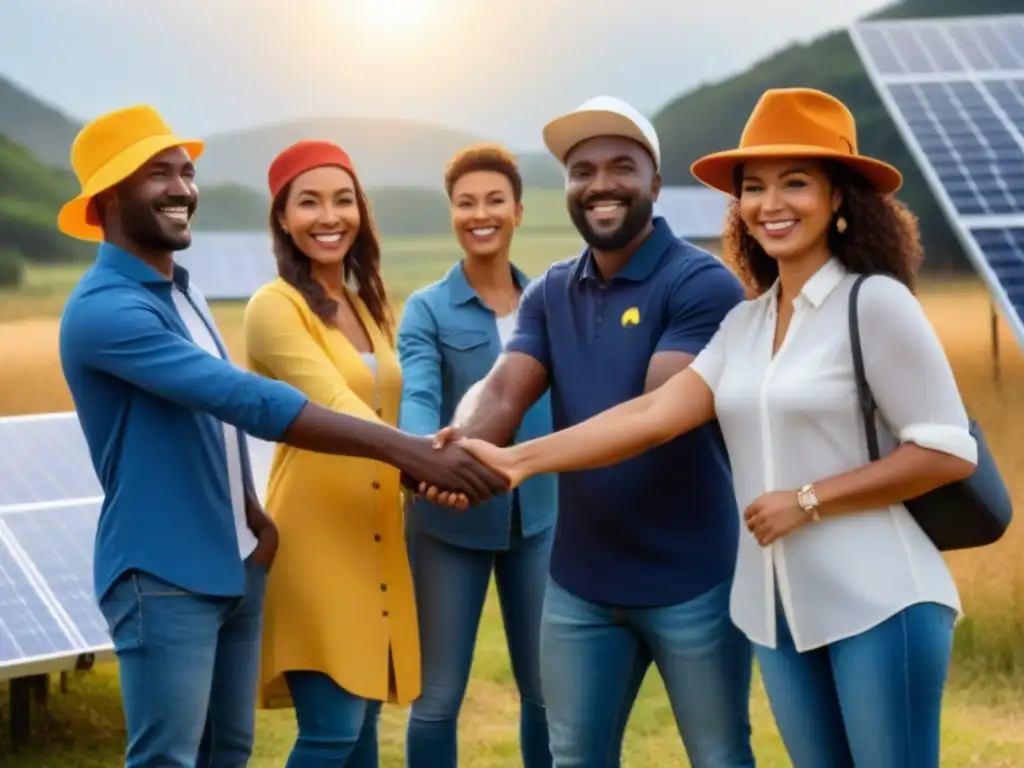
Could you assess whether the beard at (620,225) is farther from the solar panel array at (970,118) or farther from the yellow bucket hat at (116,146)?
the solar panel array at (970,118)

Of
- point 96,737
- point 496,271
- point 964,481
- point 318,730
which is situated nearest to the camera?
point 964,481

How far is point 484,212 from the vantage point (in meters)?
4.24

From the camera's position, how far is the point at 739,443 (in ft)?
9.53

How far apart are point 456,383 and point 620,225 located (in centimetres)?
102

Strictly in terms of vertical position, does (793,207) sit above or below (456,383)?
above

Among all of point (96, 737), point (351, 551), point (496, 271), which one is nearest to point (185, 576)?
point (351, 551)

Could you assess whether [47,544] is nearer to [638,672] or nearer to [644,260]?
[638,672]

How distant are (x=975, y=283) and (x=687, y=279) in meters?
9.94

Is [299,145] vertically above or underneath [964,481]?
above

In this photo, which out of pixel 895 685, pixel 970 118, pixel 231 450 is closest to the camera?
pixel 895 685

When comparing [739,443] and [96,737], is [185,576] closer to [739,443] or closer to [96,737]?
[739,443]

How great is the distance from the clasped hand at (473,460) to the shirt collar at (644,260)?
0.52 meters

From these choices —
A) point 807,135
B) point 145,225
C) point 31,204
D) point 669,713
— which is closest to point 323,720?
point 145,225

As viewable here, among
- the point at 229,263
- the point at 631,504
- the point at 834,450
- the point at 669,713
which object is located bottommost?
the point at 669,713
